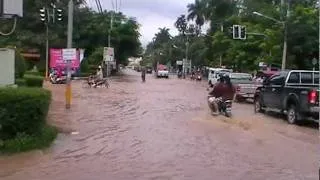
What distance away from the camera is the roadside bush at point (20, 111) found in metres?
12.1

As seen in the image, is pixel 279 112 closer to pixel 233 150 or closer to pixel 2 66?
pixel 233 150

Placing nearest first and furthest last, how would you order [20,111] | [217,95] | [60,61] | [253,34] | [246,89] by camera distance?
[20,111] → [217,95] → [60,61] → [246,89] → [253,34]

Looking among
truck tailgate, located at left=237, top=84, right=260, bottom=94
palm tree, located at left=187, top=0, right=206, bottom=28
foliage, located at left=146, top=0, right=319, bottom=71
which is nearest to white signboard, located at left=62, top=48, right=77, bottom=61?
truck tailgate, located at left=237, top=84, right=260, bottom=94

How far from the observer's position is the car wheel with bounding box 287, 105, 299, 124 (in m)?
20.4

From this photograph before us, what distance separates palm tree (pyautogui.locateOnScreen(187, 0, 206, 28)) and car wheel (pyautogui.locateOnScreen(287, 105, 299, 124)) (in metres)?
86.2

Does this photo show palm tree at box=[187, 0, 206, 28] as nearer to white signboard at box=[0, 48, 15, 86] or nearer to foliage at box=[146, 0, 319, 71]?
foliage at box=[146, 0, 319, 71]

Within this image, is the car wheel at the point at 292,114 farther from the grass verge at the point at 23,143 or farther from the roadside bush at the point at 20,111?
the roadside bush at the point at 20,111

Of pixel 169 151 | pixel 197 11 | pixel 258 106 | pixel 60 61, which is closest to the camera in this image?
pixel 169 151

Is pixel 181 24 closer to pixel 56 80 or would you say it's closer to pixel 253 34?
pixel 253 34

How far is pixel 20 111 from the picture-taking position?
12164 millimetres

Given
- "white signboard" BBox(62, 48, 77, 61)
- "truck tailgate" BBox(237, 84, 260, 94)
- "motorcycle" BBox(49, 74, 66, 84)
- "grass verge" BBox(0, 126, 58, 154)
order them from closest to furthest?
"grass verge" BBox(0, 126, 58, 154), "white signboard" BBox(62, 48, 77, 61), "truck tailgate" BBox(237, 84, 260, 94), "motorcycle" BBox(49, 74, 66, 84)

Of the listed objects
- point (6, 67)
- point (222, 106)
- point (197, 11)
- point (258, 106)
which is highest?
point (197, 11)

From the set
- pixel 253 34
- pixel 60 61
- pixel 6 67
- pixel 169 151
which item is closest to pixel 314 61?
pixel 253 34

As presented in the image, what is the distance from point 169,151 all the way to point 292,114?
857 cm
